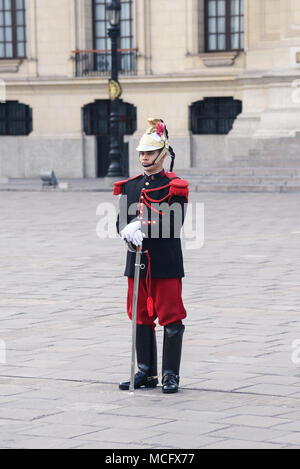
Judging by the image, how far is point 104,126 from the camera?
3466 centimetres

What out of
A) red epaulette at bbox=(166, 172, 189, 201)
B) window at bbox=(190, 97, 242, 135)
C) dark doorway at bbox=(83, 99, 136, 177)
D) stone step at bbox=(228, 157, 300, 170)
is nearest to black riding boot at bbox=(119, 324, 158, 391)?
red epaulette at bbox=(166, 172, 189, 201)

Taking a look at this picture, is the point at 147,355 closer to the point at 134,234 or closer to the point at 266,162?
the point at 134,234

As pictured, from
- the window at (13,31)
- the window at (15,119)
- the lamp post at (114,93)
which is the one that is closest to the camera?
the lamp post at (114,93)

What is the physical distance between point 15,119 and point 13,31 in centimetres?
282

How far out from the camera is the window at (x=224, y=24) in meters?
33.4

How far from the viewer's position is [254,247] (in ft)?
48.6

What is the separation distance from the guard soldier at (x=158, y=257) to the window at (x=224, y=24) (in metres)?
26.6

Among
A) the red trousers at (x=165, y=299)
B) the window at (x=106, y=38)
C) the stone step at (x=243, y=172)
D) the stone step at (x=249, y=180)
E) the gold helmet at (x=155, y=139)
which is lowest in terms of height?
the stone step at (x=249, y=180)

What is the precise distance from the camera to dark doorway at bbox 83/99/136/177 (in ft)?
112

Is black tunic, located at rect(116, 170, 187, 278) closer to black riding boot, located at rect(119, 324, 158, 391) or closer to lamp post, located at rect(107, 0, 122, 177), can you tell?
black riding boot, located at rect(119, 324, 158, 391)

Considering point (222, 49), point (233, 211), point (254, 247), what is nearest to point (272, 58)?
point (222, 49)

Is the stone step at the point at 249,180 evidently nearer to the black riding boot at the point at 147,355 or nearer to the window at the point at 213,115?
the window at the point at 213,115

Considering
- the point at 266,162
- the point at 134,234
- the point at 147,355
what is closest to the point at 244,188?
the point at 266,162

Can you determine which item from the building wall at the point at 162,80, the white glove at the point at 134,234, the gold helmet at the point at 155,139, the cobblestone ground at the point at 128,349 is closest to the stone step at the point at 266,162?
the building wall at the point at 162,80
